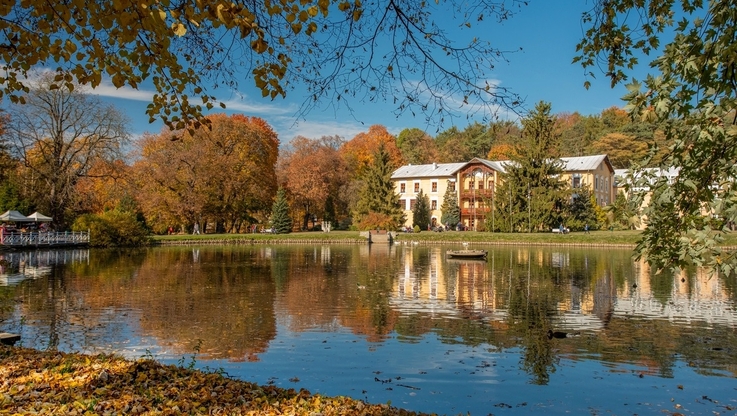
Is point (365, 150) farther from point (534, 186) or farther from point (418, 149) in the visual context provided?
point (534, 186)

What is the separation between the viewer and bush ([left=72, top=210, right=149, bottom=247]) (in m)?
43.0

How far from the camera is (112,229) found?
4403 centimetres

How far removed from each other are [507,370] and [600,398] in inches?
68.4

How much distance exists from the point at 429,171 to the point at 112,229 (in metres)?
40.2

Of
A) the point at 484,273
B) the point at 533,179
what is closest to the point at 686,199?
the point at 484,273

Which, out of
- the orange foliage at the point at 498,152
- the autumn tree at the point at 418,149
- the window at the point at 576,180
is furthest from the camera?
the autumn tree at the point at 418,149

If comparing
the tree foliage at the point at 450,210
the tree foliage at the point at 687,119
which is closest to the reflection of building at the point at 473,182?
the tree foliage at the point at 450,210

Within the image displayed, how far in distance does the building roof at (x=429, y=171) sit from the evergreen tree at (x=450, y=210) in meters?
3.15

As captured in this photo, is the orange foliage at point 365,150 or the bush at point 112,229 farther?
the orange foliage at point 365,150

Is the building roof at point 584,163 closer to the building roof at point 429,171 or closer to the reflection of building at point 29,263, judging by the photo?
the building roof at point 429,171

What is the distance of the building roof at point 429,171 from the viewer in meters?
70.2

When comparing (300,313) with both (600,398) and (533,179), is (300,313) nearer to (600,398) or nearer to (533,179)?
(600,398)

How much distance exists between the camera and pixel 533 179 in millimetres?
57250

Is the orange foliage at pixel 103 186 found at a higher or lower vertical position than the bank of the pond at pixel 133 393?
higher
